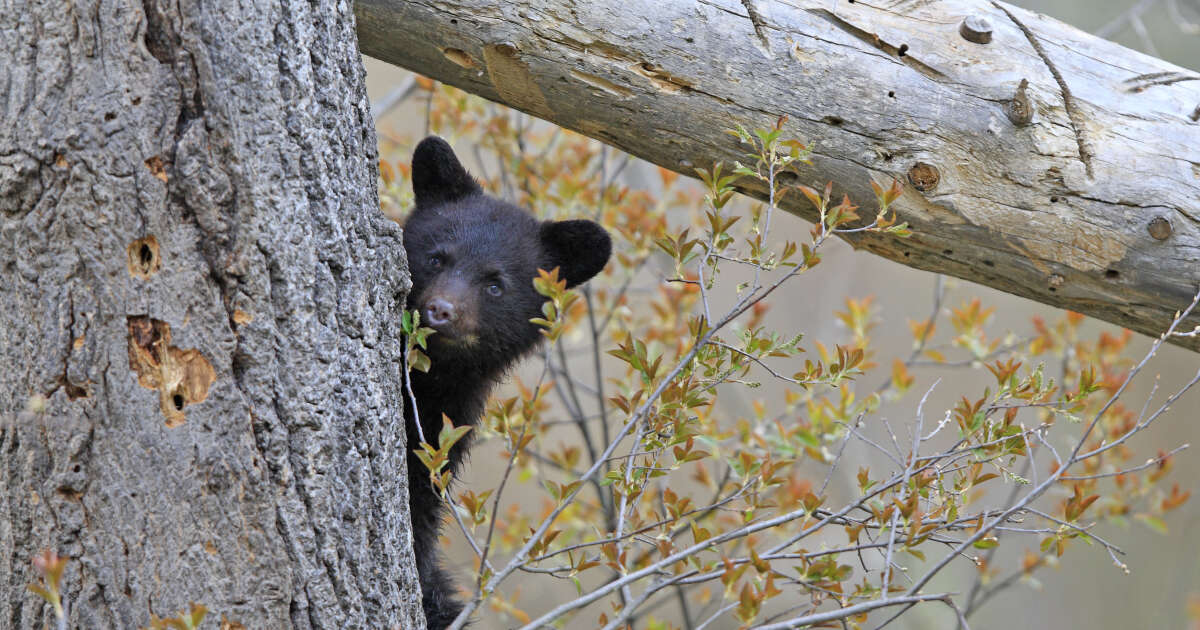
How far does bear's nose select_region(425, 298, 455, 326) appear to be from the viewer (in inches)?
142

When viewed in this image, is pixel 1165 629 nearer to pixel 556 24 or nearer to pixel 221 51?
pixel 556 24

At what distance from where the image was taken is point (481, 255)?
4.07 m

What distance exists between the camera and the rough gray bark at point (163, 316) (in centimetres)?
209

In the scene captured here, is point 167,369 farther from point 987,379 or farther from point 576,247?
point 987,379

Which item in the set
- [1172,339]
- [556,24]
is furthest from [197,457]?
[1172,339]

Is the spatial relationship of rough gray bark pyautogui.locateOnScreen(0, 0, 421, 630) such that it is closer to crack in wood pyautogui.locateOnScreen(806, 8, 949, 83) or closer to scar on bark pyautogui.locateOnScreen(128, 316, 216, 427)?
scar on bark pyautogui.locateOnScreen(128, 316, 216, 427)


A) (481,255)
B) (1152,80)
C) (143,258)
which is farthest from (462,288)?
(1152,80)

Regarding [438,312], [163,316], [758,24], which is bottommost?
[438,312]

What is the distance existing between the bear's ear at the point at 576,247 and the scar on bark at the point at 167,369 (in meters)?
2.18

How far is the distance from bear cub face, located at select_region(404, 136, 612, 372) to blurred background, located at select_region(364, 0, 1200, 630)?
4110mm

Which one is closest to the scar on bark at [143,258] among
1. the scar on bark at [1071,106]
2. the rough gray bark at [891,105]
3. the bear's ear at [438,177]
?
the rough gray bark at [891,105]

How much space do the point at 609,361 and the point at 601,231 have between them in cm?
565

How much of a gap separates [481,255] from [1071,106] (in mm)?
2216

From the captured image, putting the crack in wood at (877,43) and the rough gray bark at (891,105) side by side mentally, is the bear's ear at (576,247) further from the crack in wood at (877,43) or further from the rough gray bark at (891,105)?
the crack in wood at (877,43)
